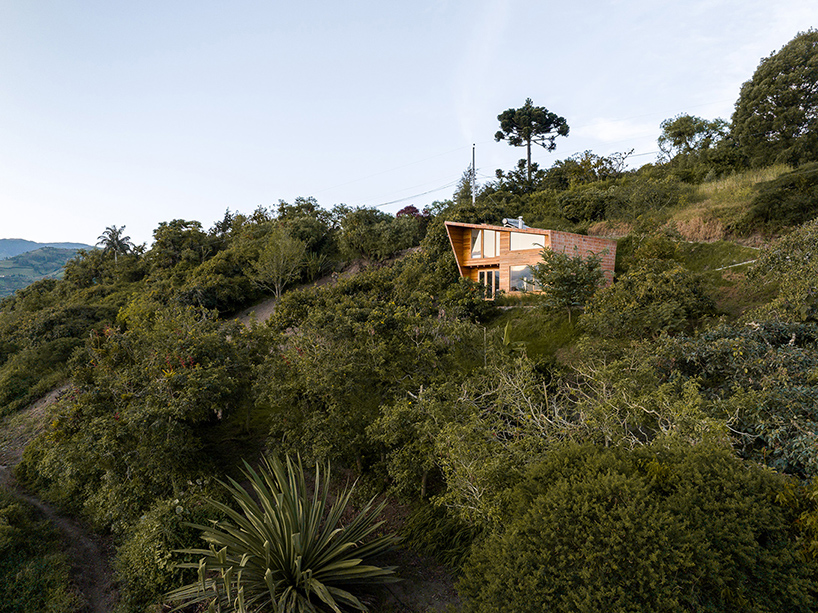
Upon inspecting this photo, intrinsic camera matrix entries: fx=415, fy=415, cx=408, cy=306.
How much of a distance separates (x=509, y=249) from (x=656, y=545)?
16128mm

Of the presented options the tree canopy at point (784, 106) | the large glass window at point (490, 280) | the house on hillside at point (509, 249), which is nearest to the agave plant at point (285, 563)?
the house on hillside at point (509, 249)

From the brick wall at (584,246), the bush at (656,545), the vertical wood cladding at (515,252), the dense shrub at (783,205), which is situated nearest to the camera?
the bush at (656,545)

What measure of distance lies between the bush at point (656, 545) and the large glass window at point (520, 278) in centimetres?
1396

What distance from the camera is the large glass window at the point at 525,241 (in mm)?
17422

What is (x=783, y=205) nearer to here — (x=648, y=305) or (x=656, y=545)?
(x=648, y=305)

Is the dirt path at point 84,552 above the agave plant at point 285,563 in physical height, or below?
below

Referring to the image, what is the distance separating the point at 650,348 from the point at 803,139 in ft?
65.1

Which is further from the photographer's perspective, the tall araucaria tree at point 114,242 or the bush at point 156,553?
the tall araucaria tree at point 114,242

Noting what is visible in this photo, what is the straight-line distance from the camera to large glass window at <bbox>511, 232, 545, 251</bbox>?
1742 cm

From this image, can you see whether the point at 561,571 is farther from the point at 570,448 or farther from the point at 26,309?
the point at 26,309

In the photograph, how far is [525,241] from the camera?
59.6 feet

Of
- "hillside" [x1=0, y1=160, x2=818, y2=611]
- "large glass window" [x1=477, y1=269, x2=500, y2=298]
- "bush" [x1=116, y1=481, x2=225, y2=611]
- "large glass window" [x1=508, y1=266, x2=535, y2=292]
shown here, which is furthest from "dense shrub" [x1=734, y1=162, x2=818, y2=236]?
"bush" [x1=116, y1=481, x2=225, y2=611]

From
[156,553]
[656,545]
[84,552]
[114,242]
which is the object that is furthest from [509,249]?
[114,242]

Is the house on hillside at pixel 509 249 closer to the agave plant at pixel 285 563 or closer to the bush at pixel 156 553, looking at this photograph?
the agave plant at pixel 285 563
